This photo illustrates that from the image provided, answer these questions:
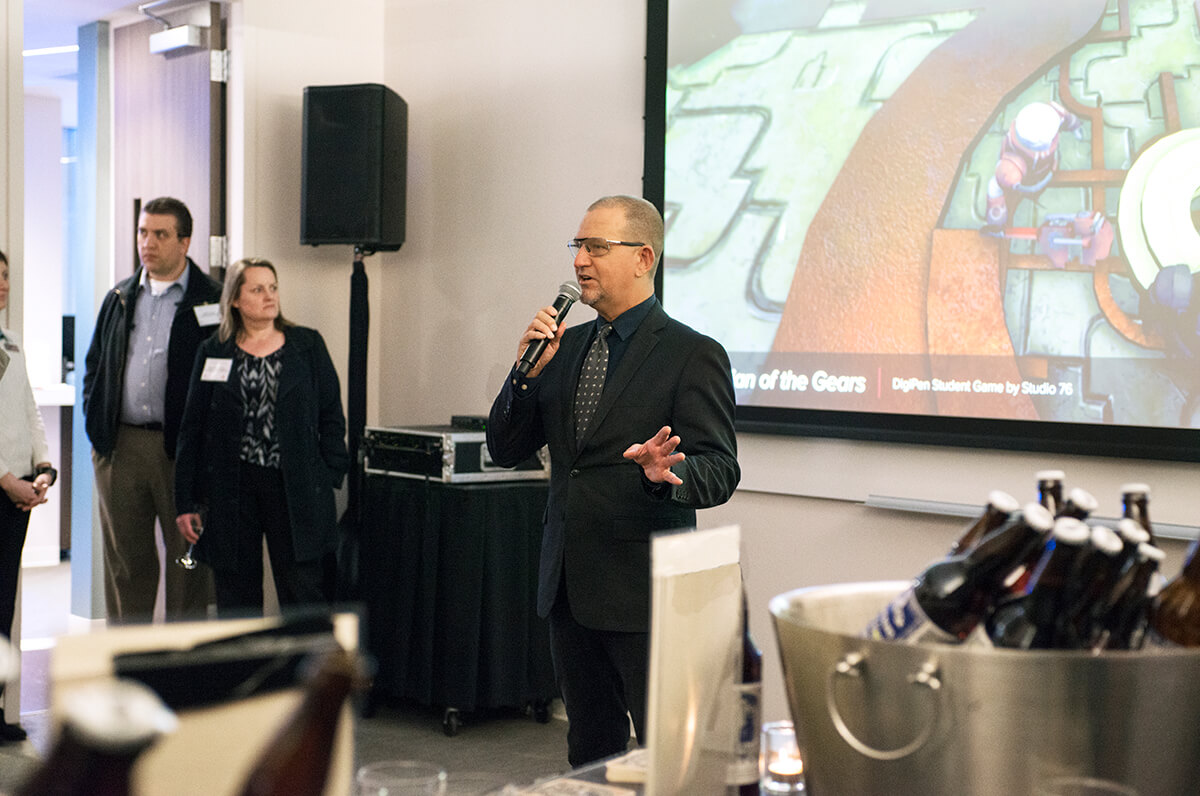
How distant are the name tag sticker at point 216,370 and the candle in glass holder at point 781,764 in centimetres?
304

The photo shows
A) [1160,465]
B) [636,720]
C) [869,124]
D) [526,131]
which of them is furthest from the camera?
[526,131]

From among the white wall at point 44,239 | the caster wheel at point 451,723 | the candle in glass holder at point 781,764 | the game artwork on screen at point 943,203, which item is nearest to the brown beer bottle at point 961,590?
the candle in glass holder at point 781,764

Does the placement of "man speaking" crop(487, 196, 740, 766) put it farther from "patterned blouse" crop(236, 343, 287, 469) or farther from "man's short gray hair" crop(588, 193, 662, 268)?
"patterned blouse" crop(236, 343, 287, 469)

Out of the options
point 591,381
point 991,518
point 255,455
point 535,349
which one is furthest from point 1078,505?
point 255,455

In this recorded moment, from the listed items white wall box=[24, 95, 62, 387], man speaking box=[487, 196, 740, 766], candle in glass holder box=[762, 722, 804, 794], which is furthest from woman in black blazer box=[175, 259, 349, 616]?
white wall box=[24, 95, 62, 387]

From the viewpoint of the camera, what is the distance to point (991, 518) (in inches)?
45.9

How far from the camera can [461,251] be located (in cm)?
487

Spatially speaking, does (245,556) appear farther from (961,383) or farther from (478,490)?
(961,383)

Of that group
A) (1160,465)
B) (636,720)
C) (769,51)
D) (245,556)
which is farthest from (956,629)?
(245,556)

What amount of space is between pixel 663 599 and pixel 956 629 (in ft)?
0.86

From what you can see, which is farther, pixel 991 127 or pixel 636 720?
pixel 991 127

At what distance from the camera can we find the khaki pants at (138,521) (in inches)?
175

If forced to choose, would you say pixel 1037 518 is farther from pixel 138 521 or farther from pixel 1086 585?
pixel 138 521

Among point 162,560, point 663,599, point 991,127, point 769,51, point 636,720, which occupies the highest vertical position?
point 769,51
